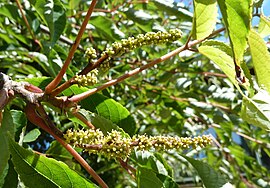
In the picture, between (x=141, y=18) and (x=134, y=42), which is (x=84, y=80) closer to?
(x=134, y=42)

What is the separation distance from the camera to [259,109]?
559 mm

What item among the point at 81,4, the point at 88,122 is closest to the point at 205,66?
the point at 81,4

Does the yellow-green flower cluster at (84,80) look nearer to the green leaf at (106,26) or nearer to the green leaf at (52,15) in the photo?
the green leaf at (52,15)

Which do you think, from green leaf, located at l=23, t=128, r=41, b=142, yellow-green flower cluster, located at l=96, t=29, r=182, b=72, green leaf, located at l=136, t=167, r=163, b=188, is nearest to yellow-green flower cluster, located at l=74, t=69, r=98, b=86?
yellow-green flower cluster, located at l=96, t=29, r=182, b=72

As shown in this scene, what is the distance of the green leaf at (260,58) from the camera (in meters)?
0.57

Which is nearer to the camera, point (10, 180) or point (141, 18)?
point (10, 180)

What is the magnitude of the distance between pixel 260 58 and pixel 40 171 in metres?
0.29

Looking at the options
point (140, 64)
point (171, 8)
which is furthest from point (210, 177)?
point (140, 64)

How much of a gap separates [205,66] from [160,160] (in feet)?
3.19

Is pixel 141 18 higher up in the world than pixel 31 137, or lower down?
higher up

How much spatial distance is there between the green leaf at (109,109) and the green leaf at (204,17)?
0.18 meters

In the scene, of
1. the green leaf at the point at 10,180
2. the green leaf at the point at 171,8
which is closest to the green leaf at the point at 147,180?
the green leaf at the point at 10,180

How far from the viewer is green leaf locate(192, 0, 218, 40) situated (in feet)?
2.02

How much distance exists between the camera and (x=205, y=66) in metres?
1.70
